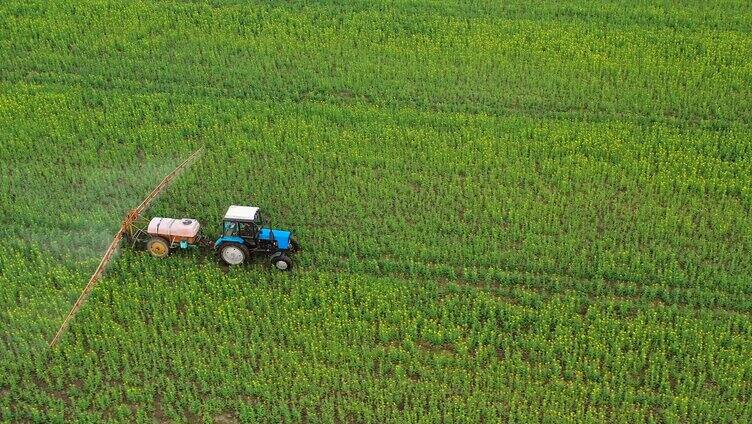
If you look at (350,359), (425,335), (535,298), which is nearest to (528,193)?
(535,298)

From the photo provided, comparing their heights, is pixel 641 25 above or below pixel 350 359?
above

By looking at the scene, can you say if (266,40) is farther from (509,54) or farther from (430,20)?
(509,54)

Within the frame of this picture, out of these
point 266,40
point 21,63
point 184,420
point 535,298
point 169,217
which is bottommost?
point 184,420

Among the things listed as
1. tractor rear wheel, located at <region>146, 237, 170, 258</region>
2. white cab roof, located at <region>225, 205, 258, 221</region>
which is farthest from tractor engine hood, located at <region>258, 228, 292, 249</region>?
tractor rear wheel, located at <region>146, 237, 170, 258</region>

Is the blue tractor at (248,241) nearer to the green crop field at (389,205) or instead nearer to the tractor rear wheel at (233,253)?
the tractor rear wheel at (233,253)

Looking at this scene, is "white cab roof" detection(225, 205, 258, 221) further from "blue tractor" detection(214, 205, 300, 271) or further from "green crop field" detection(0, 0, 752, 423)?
"green crop field" detection(0, 0, 752, 423)

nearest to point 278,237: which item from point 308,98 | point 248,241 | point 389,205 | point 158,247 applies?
point 248,241

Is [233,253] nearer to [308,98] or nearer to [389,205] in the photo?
[389,205]

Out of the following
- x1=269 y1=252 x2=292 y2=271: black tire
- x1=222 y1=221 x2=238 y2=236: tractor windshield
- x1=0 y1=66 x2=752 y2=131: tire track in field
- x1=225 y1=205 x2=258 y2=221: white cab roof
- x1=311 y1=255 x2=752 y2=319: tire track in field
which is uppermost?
x1=0 y1=66 x2=752 y2=131: tire track in field
